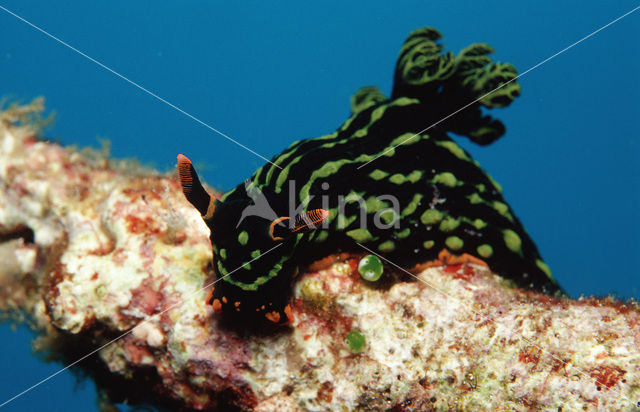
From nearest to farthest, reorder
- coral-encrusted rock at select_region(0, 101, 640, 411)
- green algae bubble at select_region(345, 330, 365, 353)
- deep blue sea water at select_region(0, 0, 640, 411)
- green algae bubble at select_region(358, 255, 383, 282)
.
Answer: coral-encrusted rock at select_region(0, 101, 640, 411), green algae bubble at select_region(345, 330, 365, 353), green algae bubble at select_region(358, 255, 383, 282), deep blue sea water at select_region(0, 0, 640, 411)

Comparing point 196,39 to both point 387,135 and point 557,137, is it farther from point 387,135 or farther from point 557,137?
point 387,135

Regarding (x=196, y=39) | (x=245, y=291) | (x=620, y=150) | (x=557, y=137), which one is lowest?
(x=245, y=291)

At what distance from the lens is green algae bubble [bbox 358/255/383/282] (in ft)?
10.4

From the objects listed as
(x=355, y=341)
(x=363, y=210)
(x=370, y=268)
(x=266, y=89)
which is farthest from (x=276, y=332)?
(x=266, y=89)

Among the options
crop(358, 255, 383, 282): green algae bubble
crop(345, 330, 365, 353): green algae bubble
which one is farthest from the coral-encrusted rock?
crop(358, 255, 383, 282): green algae bubble

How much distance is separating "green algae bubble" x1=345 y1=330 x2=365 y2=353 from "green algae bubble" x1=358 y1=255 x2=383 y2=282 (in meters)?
0.42

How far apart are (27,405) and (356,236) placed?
181 feet

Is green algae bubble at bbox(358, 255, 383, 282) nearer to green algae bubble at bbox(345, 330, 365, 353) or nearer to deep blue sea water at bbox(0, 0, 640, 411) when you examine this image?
green algae bubble at bbox(345, 330, 365, 353)

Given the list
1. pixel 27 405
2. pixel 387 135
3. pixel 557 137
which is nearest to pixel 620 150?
pixel 557 137

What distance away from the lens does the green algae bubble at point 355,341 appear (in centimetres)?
296

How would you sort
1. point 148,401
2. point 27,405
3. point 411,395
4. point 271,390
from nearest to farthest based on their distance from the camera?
point 411,395, point 271,390, point 148,401, point 27,405

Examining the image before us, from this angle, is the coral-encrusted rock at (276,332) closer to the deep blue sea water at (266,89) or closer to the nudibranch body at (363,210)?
the nudibranch body at (363,210)

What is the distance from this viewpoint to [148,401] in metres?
3.66

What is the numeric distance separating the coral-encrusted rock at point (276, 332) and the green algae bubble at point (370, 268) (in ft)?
0.37
